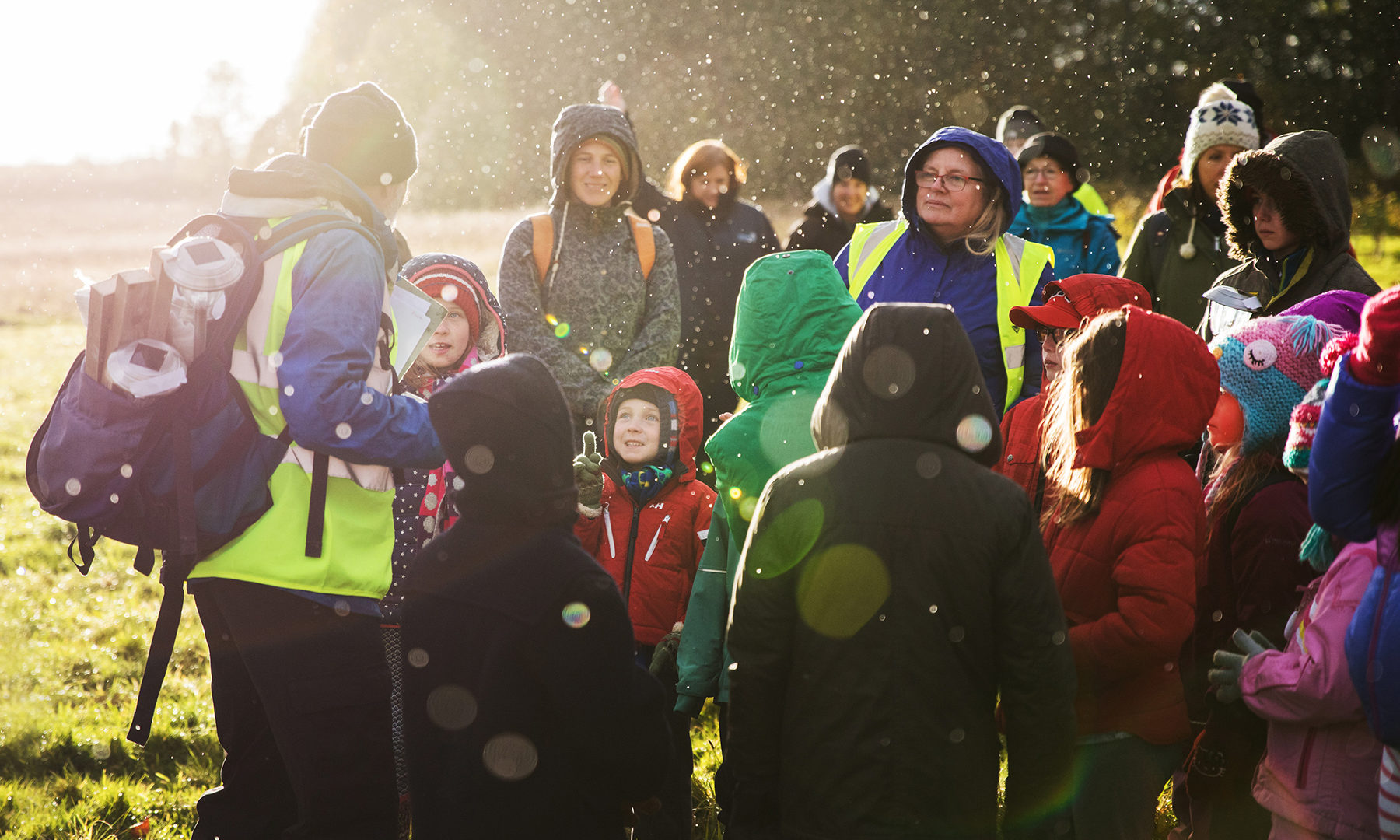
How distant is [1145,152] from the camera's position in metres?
19.6

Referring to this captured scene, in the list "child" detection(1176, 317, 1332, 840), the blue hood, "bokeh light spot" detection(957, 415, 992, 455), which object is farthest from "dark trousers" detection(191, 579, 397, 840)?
the blue hood

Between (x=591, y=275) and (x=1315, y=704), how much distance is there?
3.22 meters

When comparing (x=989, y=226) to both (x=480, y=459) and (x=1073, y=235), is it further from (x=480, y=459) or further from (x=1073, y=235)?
(x=480, y=459)

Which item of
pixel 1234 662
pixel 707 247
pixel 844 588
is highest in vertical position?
pixel 707 247

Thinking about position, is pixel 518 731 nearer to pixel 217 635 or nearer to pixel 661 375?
pixel 217 635

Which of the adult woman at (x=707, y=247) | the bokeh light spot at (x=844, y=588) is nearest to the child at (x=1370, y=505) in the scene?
the bokeh light spot at (x=844, y=588)

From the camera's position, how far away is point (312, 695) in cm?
261

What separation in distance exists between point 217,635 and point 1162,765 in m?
2.40

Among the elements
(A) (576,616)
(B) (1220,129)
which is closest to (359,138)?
(A) (576,616)

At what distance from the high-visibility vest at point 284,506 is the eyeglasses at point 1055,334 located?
2.14 meters

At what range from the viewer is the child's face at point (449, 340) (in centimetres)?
400

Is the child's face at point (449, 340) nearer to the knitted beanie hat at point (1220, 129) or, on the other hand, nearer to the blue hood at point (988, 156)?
the blue hood at point (988, 156)

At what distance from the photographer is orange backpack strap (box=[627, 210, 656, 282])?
→ 484 cm

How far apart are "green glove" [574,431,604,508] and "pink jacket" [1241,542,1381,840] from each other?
200cm
